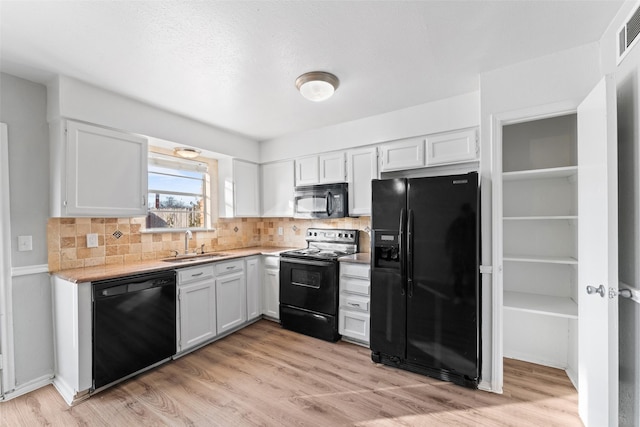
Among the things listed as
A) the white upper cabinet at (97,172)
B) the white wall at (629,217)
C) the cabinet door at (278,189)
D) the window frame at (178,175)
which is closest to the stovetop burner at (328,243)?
the cabinet door at (278,189)

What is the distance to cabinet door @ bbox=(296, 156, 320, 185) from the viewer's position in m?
3.57

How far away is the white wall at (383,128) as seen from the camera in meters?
2.57

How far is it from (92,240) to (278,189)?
6.99ft

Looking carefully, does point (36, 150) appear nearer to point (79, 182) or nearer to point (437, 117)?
point (79, 182)

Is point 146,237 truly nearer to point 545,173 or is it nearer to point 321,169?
point 321,169

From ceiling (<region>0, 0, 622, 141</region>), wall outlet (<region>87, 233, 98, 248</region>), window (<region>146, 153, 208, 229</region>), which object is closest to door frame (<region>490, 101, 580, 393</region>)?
ceiling (<region>0, 0, 622, 141</region>)

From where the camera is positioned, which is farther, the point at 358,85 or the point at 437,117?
the point at 437,117

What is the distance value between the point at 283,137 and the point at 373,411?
3215 mm

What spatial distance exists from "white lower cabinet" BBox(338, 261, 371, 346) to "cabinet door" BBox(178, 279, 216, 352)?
138cm

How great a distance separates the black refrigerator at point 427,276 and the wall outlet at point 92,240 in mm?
2583

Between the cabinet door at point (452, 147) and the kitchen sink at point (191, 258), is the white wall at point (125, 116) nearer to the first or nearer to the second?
the kitchen sink at point (191, 258)

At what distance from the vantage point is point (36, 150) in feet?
7.43

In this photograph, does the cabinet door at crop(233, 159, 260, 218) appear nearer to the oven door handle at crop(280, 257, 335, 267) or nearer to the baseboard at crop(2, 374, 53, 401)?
the oven door handle at crop(280, 257, 335, 267)

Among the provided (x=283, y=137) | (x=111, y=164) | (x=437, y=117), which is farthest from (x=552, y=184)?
(x=111, y=164)
